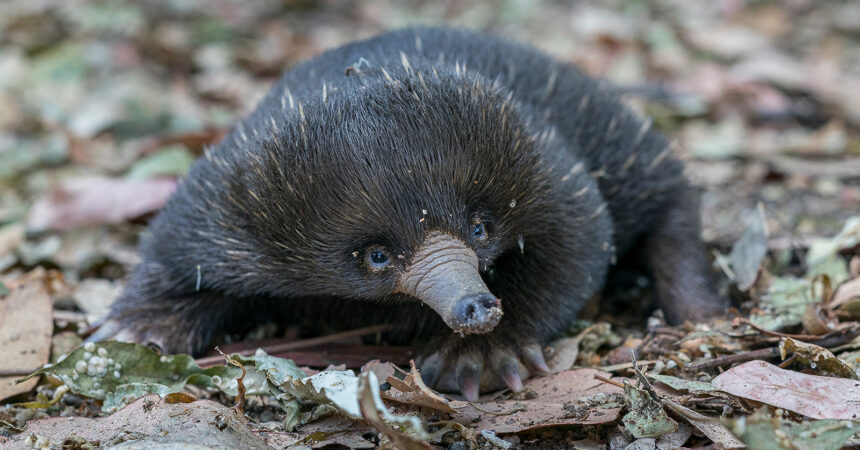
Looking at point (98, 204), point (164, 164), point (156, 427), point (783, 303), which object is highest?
point (164, 164)

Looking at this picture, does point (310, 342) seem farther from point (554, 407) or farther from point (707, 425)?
point (707, 425)

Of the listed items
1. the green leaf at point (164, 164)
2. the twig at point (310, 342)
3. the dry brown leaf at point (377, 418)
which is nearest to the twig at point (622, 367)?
the twig at point (310, 342)

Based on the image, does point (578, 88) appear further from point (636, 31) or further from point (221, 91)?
point (636, 31)

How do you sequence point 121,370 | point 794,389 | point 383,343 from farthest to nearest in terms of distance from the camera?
point 383,343 < point 121,370 < point 794,389

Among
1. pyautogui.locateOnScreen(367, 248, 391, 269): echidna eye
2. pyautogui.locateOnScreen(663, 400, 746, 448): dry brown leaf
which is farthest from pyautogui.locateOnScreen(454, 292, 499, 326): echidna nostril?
pyautogui.locateOnScreen(663, 400, 746, 448): dry brown leaf

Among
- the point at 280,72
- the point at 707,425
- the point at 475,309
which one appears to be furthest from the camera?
the point at 280,72

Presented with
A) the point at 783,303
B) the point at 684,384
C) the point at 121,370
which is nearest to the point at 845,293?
the point at 783,303

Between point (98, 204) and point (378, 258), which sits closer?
point (378, 258)
